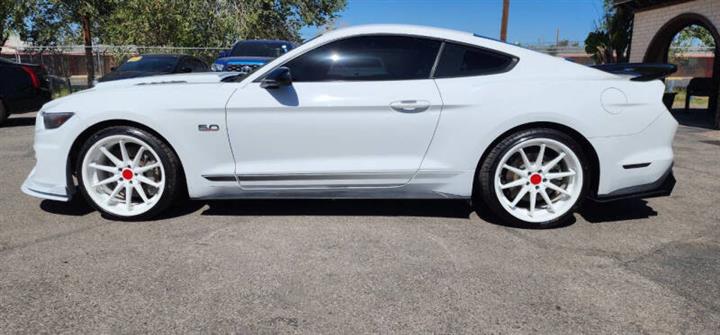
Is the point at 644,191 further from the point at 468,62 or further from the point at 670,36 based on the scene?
the point at 670,36

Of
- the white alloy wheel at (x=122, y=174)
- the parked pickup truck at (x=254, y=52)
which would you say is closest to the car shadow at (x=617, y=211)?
the white alloy wheel at (x=122, y=174)

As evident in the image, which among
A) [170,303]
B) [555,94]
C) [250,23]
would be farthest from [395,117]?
[250,23]

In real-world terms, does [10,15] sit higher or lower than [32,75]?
higher

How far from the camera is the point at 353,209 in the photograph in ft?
14.1

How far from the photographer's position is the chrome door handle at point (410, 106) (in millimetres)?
3670

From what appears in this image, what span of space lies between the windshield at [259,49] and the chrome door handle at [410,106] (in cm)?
929

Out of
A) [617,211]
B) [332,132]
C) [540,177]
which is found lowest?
[617,211]

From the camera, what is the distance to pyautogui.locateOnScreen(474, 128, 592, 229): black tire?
3.74m

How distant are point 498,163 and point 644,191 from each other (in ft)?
3.76

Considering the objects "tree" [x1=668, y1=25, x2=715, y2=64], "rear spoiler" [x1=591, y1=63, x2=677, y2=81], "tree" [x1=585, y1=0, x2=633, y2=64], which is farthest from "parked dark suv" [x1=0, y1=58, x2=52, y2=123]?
"tree" [x1=668, y1=25, x2=715, y2=64]

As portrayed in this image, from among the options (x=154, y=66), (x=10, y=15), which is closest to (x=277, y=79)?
(x=154, y=66)

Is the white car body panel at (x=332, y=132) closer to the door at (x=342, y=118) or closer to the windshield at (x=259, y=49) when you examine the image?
the door at (x=342, y=118)

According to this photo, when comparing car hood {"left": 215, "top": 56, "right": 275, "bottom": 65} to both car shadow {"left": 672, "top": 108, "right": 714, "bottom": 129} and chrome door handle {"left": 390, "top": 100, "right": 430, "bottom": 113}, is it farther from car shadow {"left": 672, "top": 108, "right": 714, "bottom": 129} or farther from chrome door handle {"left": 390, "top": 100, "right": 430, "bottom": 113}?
car shadow {"left": 672, "top": 108, "right": 714, "bottom": 129}

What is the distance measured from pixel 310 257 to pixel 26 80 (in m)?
9.50
